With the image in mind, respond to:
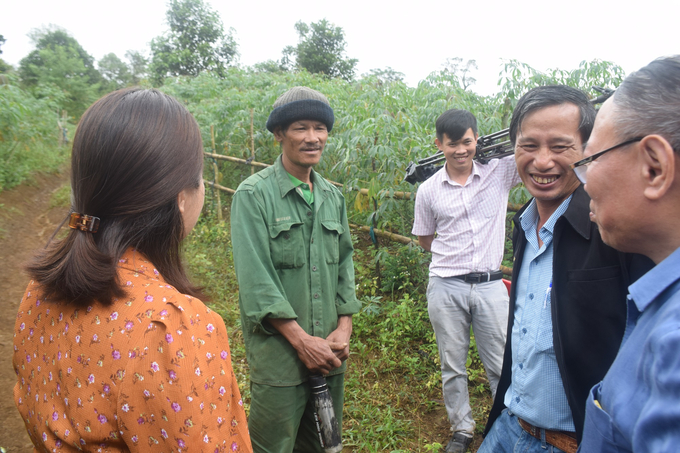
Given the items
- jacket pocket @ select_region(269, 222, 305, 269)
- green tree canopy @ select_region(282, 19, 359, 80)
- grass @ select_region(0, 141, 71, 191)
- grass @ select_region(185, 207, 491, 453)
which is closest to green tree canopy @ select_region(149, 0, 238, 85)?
green tree canopy @ select_region(282, 19, 359, 80)

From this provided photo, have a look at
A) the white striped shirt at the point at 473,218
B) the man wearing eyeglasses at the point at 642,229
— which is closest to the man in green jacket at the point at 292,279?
the white striped shirt at the point at 473,218

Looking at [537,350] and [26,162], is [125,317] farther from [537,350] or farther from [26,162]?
[26,162]

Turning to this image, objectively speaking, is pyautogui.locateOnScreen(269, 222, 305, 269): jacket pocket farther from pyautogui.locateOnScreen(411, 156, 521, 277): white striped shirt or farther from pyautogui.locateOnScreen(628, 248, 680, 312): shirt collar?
pyautogui.locateOnScreen(628, 248, 680, 312): shirt collar

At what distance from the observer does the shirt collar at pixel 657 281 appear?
0.71 meters

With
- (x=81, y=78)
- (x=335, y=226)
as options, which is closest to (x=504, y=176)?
(x=335, y=226)

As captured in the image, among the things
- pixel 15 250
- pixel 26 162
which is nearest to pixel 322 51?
pixel 26 162

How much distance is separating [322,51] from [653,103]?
24.4 m

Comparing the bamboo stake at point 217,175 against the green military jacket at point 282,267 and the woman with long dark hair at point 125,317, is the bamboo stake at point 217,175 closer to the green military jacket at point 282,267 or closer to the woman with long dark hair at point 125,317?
the green military jacket at point 282,267

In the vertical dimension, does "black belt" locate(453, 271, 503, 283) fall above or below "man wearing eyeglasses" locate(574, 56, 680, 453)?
below

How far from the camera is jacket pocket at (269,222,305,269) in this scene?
1985mm

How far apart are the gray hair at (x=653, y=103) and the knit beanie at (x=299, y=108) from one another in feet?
4.84

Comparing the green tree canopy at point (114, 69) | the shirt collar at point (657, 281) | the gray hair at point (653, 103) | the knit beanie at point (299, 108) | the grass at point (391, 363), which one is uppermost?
the green tree canopy at point (114, 69)

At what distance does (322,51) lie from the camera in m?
23.1

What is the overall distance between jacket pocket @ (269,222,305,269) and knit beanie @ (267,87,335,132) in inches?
22.0
